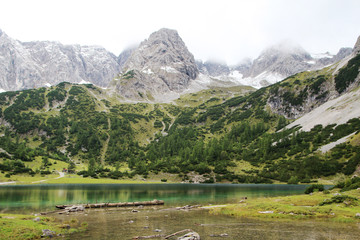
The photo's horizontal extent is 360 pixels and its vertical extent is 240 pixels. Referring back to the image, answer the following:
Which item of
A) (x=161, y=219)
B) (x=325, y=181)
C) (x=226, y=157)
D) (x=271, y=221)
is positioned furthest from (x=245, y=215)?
(x=226, y=157)

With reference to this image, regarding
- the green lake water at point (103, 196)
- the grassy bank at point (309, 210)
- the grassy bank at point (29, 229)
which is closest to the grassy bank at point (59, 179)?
the green lake water at point (103, 196)

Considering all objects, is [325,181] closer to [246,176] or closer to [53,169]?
[246,176]

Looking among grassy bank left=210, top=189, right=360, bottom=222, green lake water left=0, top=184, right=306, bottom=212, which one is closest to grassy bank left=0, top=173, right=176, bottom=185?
green lake water left=0, top=184, right=306, bottom=212

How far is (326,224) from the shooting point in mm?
28859

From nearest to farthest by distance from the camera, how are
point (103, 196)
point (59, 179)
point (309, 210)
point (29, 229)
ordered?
point (29, 229)
point (309, 210)
point (103, 196)
point (59, 179)

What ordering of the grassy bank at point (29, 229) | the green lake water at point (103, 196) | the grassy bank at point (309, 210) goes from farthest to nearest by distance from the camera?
the green lake water at point (103, 196) < the grassy bank at point (309, 210) < the grassy bank at point (29, 229)

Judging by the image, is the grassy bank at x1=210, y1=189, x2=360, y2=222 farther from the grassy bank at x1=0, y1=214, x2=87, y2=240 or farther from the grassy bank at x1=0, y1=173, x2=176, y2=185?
the grassy bank at x1=0, y1=173, x2=176, y2=185

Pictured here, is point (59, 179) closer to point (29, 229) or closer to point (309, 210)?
point (29, 229)

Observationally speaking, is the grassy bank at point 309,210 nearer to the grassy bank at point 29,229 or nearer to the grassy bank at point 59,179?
the grassy bank at point 29,229

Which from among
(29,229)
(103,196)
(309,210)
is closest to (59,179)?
(103,196)

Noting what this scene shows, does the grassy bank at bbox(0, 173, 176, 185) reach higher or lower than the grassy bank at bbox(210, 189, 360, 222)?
lower

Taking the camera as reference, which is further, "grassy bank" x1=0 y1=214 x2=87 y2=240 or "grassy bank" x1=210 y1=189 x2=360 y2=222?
"grassy bank" x1=210 y1=189 x2=360 y2=222

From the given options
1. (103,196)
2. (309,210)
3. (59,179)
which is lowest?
(59,179)

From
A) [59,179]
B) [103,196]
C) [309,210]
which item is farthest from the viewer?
[59,179]
